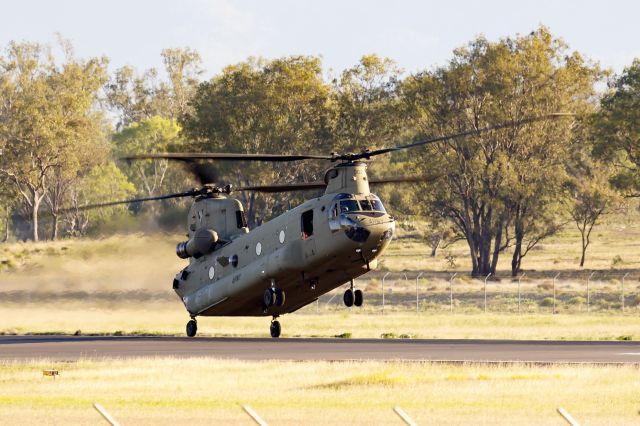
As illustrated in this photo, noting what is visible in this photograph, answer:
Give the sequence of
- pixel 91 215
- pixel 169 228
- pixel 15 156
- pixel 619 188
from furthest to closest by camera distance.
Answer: pixel 91 215, pixel 15 156, pixel 619 188, pixel 169 228

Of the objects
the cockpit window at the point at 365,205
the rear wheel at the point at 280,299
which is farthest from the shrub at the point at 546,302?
the cockpit window at the point at 365,205

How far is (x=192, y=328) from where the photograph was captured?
49.4 metres

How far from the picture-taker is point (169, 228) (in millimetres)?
55188

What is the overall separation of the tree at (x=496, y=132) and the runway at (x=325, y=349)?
51.3m

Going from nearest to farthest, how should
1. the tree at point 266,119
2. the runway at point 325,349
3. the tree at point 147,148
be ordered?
the runway at point 325,349 → the tree at point 266,119 → the tree at point 147,148

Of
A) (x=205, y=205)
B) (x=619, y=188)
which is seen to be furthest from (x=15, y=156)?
(x=205, y=205)

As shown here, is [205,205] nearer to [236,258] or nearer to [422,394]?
[236,258]

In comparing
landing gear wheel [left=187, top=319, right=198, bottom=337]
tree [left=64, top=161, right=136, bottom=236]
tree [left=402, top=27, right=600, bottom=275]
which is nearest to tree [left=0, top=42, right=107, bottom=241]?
tree [left=64, top=161, right=136, bottom=236]

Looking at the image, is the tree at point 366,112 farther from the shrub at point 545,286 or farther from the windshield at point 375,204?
the windshield at point 375,204

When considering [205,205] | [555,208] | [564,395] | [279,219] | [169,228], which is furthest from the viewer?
[555,208]

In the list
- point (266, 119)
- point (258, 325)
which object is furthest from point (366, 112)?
point (258, 325)

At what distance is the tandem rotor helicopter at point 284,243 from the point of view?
128ft

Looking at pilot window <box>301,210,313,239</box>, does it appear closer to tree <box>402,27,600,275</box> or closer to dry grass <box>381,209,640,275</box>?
tree <box>402,27,600,275</box>

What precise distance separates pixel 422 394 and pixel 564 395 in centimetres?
319
